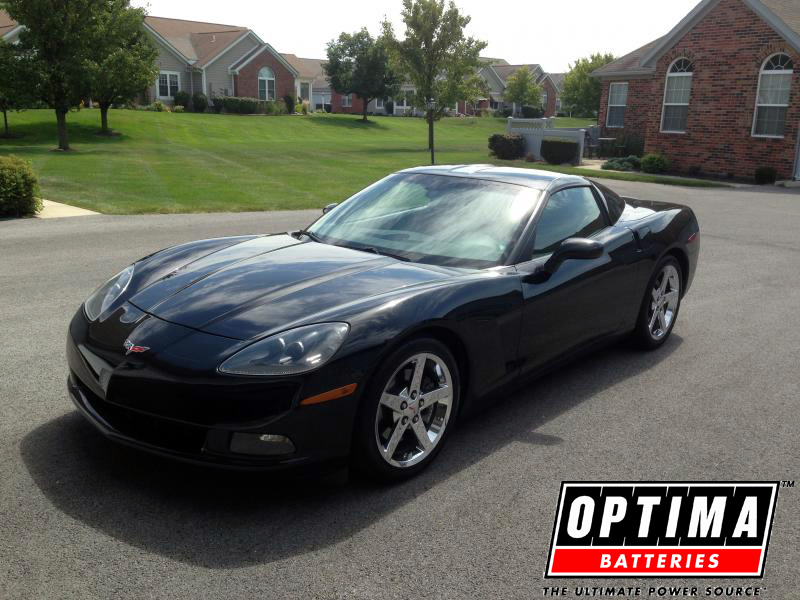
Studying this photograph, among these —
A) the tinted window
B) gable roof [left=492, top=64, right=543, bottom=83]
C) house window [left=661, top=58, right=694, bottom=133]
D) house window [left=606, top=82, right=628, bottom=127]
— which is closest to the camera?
the tinted window

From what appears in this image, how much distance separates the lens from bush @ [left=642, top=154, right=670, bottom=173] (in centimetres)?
2733

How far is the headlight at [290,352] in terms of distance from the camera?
320cm

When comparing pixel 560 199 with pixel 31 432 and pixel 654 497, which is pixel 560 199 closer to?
pixel 654 497

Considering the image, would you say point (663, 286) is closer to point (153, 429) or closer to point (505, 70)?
point (153, 429)

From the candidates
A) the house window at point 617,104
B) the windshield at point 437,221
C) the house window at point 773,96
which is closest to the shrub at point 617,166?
the house window at point 773,96

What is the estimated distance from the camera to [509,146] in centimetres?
3238

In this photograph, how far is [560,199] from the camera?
507 cm

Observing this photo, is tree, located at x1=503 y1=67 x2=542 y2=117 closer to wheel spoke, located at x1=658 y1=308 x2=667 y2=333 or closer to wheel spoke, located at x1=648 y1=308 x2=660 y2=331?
wheel spoke, located at x1=658 y1=308 x2=667 y2=333

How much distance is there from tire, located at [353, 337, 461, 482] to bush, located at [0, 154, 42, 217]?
419 inches

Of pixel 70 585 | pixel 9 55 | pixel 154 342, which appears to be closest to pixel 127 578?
pixel 70 585

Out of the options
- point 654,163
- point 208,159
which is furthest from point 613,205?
point 208,159

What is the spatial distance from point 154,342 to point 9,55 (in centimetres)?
2793

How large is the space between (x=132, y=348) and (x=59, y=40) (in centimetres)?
2712

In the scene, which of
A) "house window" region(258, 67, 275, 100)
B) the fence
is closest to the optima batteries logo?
the fence
